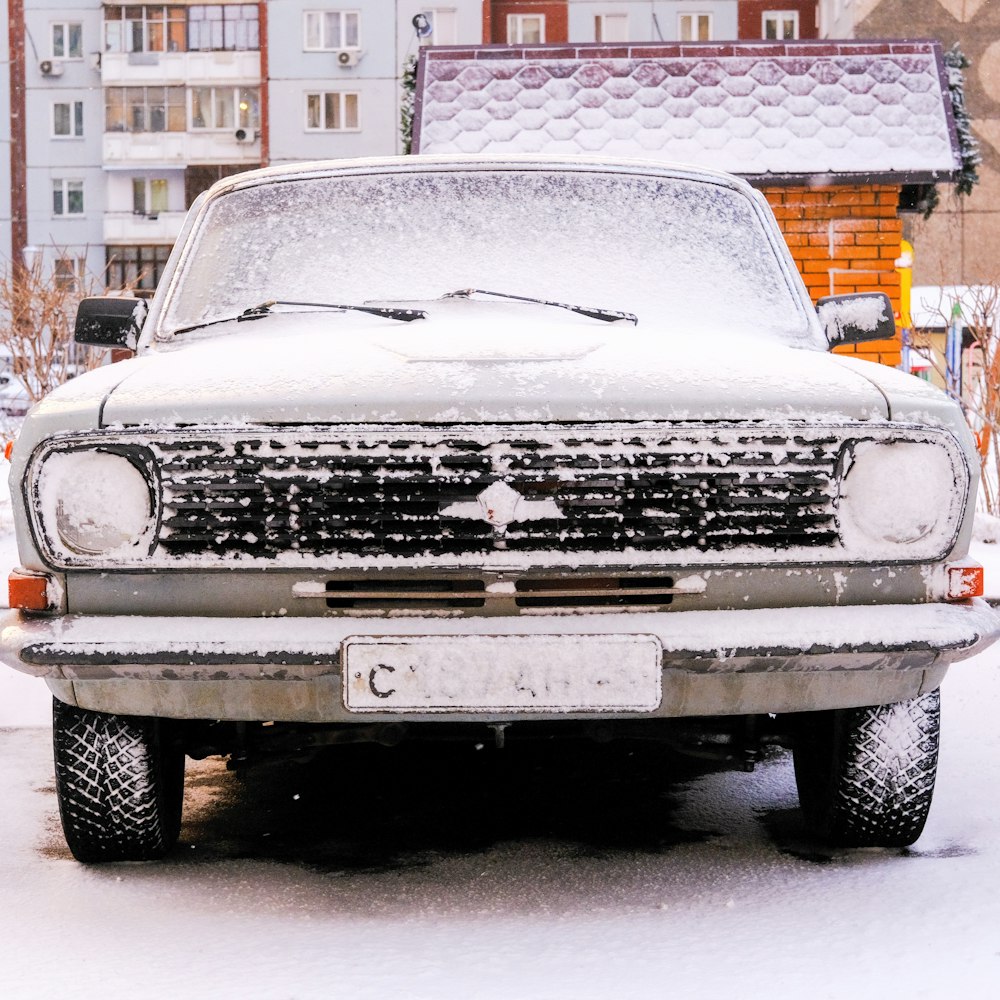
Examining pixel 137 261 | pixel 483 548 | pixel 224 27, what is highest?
pixel 224 27

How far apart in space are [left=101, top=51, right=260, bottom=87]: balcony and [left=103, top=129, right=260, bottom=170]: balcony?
5.40 ft

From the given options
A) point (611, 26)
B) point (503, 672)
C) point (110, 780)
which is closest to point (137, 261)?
point (611, 26)

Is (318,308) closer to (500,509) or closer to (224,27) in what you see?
(500,509)

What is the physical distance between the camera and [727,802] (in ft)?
13.8

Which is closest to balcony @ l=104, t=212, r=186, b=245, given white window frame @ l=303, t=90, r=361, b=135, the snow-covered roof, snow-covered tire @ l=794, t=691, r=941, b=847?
white window frame @ l=303, t=90, r=361, b=135

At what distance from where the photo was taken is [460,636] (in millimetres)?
3033

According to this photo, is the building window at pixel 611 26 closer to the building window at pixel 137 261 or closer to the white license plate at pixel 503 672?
the building window at pixel 137 261

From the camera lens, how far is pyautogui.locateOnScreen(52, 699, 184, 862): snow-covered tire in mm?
3383

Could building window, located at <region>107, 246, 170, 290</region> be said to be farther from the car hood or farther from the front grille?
the front grille

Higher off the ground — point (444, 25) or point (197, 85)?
point (444, 25)

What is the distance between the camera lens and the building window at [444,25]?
4550 cm

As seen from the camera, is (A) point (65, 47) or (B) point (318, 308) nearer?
(B) point (318, 308)

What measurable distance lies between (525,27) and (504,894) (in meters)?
45.5

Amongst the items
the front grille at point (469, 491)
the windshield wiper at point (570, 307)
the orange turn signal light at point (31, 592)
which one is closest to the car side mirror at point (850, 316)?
the windshield wiper at point (570, 307)
